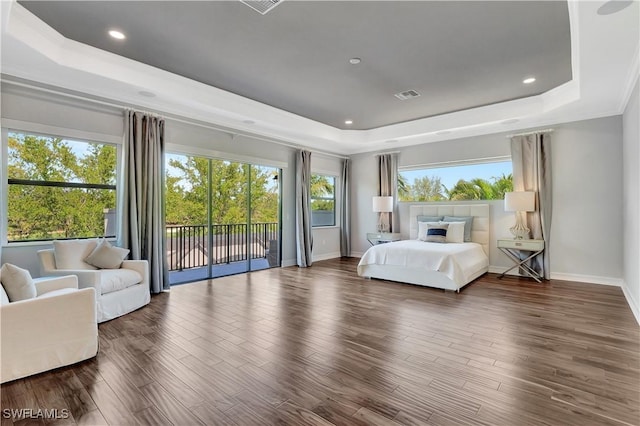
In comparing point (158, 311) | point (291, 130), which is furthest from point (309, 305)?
point (291, 130)

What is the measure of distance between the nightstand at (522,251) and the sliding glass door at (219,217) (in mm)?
4351

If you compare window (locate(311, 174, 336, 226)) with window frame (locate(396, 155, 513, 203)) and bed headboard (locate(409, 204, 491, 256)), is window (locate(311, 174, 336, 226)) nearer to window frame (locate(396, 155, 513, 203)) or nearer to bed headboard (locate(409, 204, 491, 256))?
window frame (locate(396, 155, 513, 203))

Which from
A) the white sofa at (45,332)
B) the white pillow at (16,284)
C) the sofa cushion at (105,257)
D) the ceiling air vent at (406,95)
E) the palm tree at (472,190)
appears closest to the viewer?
the white sofa at (45,332)

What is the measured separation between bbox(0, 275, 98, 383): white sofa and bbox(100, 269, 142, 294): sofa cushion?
3.10 feet

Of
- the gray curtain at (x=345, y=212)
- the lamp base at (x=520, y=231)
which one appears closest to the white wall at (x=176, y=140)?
the gray curtain at (x=345, y=212)

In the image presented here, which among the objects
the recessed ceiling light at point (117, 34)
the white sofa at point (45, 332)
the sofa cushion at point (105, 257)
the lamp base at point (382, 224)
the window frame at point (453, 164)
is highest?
the recessed ceiling light at point (117, 34)

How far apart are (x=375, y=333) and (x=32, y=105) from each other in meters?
4.69

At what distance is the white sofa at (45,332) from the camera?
2197mm

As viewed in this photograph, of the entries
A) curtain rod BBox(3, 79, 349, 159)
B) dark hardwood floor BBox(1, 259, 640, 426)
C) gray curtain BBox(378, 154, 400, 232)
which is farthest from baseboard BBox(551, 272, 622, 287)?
curtain rod BBox(3, 79, 349, 159)

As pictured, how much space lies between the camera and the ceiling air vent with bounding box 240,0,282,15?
2582 mm

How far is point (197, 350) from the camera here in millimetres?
2682

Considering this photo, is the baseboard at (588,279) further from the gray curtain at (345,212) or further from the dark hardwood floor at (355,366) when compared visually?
the gray curtain at (345,212)

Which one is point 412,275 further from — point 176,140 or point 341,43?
point 176,140

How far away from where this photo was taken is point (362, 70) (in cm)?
395
